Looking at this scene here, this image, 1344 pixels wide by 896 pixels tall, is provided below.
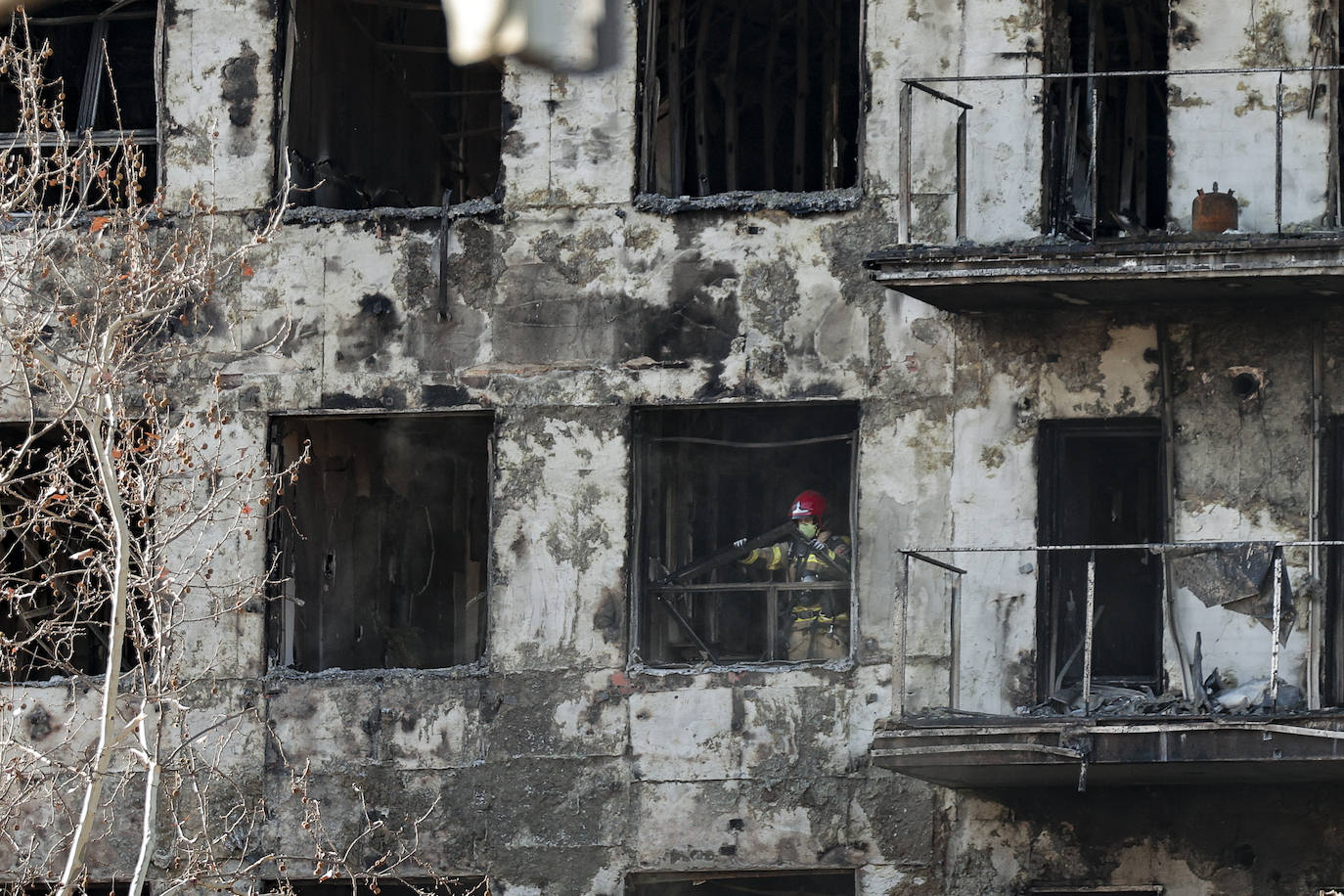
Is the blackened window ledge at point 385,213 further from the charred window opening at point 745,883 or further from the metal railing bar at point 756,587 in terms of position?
the charred window opening at point 745,883

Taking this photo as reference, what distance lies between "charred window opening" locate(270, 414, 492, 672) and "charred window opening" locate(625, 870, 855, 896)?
2.74 meters

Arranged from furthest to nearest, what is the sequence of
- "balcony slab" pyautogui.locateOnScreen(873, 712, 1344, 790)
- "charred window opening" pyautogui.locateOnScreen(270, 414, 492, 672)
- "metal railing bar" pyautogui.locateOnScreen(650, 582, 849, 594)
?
"charred window opening" pyautogui.locateOnScreen(270, 414, 492, 672), "metal railing bar" pyautogui.locateOnScreen(650, 582, 849, 594), "balcony slab" pyautogui.locateOnScreen(873, 712, 1344, 790)

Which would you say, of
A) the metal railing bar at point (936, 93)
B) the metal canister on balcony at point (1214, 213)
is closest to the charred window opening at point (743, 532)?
the metal railing bar at point (936, 93)

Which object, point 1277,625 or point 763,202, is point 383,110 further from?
point 1277,625

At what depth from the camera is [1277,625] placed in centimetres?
1220

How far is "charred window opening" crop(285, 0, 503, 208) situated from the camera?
51.0 ft

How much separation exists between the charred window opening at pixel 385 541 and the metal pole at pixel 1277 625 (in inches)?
216

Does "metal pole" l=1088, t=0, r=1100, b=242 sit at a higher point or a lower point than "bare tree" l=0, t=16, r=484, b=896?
higher

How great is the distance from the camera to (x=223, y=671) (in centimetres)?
1455

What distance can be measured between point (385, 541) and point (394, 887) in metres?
2.90

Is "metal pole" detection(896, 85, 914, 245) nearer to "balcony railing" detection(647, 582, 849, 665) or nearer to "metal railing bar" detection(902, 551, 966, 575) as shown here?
"metal railing bar" detection(902, 551, 966, 575)

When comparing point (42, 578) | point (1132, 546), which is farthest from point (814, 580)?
point (42, 578)

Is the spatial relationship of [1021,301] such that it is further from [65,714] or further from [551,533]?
[65,714]

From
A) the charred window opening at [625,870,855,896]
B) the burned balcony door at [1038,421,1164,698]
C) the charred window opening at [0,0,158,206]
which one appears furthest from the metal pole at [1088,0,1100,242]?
the charred window opening at [0,0,158,206]
